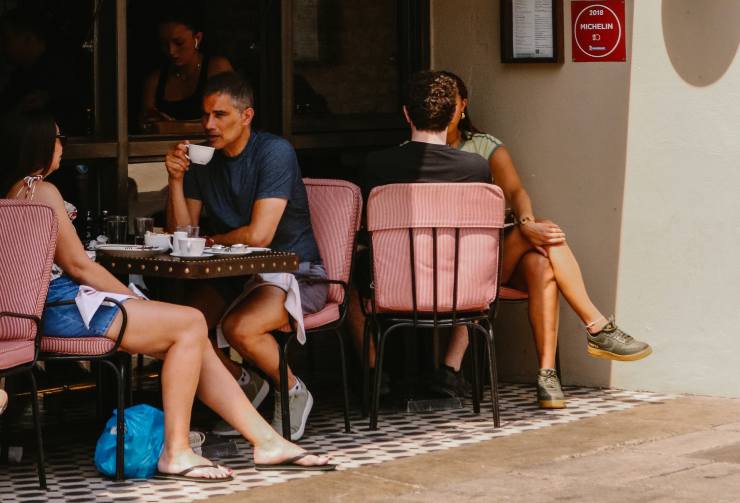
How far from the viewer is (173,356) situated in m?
5.32

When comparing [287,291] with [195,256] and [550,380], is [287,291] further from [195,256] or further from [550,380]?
[550,380]

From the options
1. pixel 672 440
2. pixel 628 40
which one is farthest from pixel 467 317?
pixel 628 40

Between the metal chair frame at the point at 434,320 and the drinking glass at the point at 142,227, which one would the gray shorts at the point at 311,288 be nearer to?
the metal chair frame at the point at 434,320

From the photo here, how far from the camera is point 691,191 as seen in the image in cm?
674

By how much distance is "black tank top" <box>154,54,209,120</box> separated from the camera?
6570 millimetres

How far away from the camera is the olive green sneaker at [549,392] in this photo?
6.59 meters

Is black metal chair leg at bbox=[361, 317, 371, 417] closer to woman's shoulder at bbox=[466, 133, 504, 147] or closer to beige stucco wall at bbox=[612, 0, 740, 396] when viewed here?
woman's shoulder at bbox=[466, 133, 504, 147]

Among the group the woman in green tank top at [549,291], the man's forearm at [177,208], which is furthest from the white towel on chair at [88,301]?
the woman in green tank top at [549,291]

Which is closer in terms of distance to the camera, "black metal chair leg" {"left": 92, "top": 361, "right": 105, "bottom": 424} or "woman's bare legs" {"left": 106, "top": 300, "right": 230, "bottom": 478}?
"woman's bare legs" {"left": 106, "top": 300, "right": 230, "bottom": 478}

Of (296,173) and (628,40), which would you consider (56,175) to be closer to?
(296,173)

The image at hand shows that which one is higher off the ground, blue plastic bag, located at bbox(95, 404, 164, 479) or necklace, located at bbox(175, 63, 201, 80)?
necklace, located at bbox(175, 63, 201, 80)

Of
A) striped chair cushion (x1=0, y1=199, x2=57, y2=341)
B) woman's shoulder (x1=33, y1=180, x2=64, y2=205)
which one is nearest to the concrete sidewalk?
striped chair cushion (x1=0, y1=199, x2=57, y2=341)

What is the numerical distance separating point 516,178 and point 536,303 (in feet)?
2.03

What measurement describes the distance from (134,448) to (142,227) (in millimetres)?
A: 939
